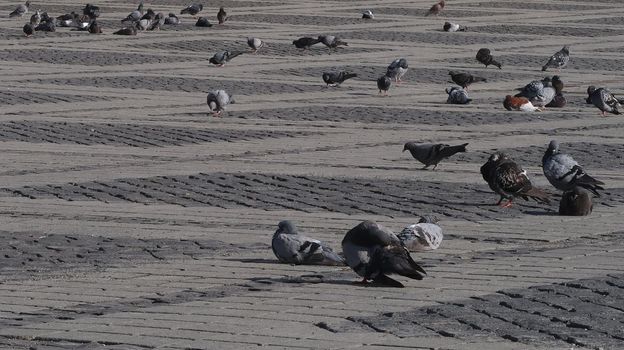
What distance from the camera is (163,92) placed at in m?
18.9

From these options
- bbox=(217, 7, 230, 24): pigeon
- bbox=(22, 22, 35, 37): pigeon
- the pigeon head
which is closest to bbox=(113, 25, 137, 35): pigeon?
bbox=(22, 22, 35, 37): pigeon

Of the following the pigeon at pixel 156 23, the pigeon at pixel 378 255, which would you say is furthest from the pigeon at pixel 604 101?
the pigeon at pixel 156 23

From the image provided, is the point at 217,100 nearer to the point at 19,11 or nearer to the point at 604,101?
the point at 604,101

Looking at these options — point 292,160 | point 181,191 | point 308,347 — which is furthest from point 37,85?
point 308,347

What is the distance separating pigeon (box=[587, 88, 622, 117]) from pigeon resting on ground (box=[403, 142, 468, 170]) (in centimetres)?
429

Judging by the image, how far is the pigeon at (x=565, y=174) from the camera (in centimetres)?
1129

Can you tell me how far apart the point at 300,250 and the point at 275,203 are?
2.29 m

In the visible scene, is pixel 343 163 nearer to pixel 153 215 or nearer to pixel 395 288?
pixel 153 215

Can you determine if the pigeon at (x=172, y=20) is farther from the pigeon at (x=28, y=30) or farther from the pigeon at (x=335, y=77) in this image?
the pigeon at (x=335, y=77)

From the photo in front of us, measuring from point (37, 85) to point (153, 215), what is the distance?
8.96 metres

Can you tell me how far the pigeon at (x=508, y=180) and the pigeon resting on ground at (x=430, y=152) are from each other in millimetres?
1340

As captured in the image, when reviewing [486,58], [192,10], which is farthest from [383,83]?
[192,10]

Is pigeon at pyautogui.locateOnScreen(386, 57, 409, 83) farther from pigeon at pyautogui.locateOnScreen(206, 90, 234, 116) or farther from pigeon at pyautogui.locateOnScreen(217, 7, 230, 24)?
pigeon at pyautogui.locateOnScreen(217, 7, 230, 24)

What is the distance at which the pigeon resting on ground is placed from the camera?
12602 mm
